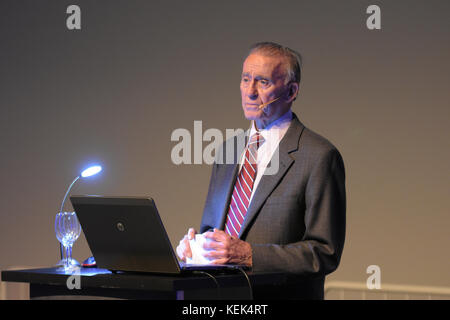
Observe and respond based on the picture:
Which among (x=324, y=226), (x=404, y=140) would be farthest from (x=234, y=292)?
(x=404, y=140)

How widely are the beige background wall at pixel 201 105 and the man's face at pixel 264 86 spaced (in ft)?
5.79

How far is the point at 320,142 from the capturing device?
2566 mm

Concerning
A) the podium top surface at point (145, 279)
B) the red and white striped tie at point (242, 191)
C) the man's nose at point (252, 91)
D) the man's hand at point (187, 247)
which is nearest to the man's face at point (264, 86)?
the man's nose at point (252, 91)

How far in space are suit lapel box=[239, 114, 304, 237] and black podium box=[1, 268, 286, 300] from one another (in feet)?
1.28

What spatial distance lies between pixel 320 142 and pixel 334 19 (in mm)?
2055

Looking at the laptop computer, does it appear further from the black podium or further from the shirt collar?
the shirt collar

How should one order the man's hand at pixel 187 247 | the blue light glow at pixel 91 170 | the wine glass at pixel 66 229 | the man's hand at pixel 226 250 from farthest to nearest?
the blue light glow at pixel 91 170 → the wine glass at pixel 66 229 → the man's hand at pixel 187 247 → the man's hand at pixel 226 250

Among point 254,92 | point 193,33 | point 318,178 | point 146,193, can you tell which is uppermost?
point 193,33

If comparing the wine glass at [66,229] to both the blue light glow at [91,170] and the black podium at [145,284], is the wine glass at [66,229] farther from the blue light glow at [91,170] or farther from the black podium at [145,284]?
the black podium at [145,284]

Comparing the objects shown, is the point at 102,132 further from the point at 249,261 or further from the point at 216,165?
the point at 249,261

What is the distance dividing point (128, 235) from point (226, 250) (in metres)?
0.37

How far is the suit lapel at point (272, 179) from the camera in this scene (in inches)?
98.8

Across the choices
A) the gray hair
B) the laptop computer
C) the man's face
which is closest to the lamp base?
the laptop computer

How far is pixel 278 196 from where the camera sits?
2498mm
